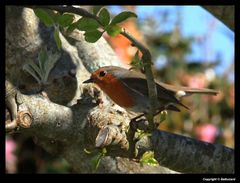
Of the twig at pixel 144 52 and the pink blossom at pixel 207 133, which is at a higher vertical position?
the twig at pixel 144 52

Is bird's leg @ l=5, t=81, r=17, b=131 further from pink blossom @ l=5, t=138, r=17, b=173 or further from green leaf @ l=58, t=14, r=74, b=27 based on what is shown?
pink blossom @ l=5, t=138, r=17, b=173

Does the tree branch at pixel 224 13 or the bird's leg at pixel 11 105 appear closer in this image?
the bird's leg at pixel 11 105

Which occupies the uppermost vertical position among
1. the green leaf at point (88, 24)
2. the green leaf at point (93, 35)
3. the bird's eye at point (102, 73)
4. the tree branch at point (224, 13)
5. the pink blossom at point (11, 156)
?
the tree branch at point (224, 13)

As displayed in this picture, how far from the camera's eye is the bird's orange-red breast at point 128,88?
3036 mm

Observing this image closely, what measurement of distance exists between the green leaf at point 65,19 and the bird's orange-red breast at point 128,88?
93cm

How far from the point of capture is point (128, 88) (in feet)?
10.9

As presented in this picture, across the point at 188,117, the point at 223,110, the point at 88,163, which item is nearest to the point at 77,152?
the point at 88,163

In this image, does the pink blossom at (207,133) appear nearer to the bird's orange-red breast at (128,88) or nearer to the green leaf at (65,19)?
the bird's orange-red breast at (128,88)

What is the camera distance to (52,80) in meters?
2.87

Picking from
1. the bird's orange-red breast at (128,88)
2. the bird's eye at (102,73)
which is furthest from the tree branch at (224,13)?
the bird's eye at (102,73)

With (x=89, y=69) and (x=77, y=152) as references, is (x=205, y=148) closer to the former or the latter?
(x=77, y=152)
